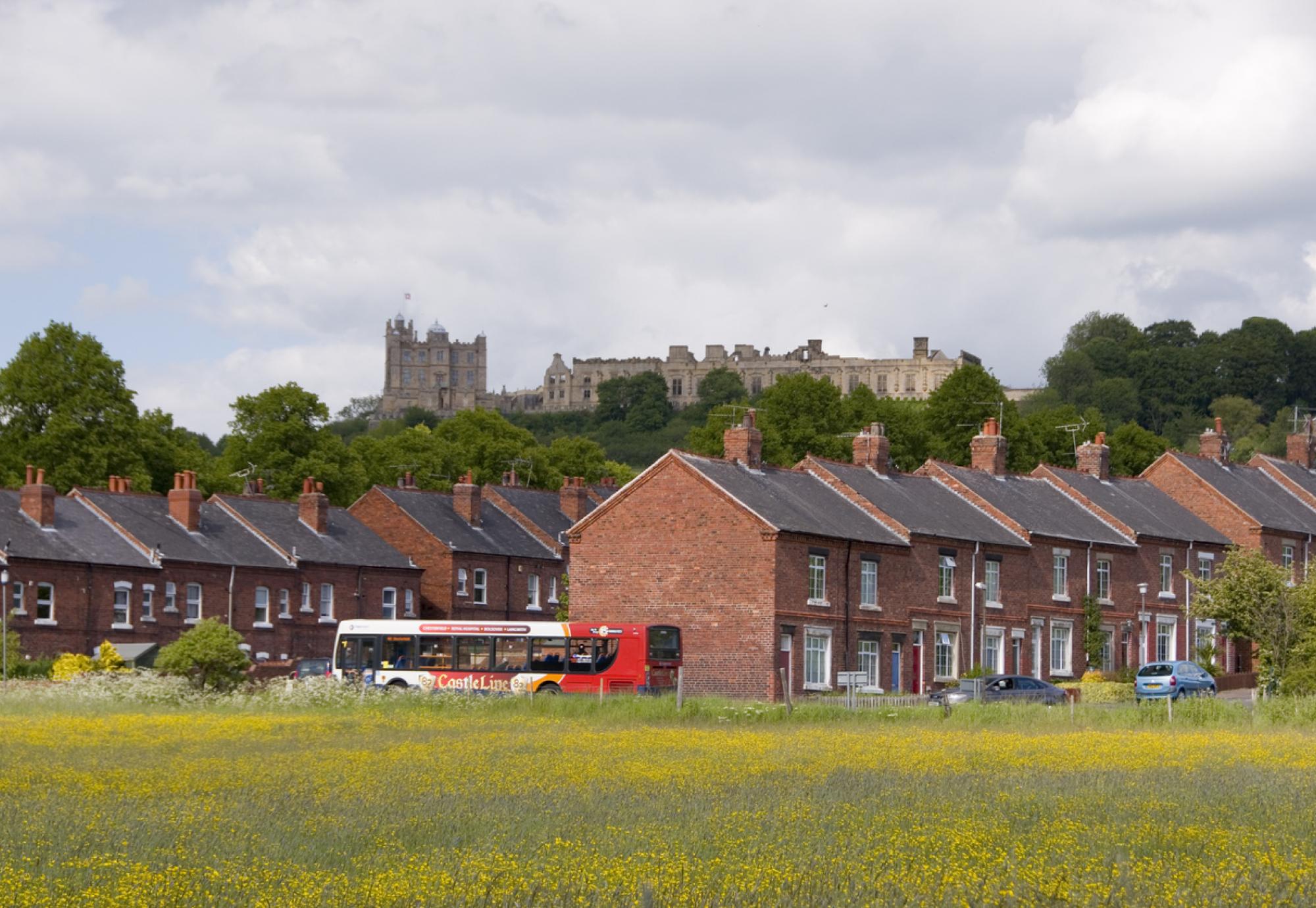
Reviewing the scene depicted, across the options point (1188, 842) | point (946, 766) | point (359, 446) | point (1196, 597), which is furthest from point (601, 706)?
point (359, 446)

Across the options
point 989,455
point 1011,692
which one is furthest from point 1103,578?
point 1011,692

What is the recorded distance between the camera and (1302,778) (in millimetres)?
27297

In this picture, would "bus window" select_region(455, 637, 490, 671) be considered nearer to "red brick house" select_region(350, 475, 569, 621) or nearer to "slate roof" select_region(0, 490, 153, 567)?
"slate roof" select_region(0, 490, 153, 567)

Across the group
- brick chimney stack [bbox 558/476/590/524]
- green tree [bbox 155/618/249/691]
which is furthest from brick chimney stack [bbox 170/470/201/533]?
green tree [bbox 155/618/249/691]

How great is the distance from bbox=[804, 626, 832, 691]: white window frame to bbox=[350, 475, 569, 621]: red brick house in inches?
1101

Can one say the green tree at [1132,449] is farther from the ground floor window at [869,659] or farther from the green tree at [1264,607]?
the ground floor window at [869,659]

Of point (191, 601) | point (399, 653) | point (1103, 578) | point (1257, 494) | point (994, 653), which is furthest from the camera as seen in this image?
point (1257, 494)

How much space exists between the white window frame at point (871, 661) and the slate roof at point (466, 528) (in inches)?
1088

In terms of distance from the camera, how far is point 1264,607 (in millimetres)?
61219

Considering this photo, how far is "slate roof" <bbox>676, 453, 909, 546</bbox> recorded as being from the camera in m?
59.0

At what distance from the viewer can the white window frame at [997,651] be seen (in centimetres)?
6544

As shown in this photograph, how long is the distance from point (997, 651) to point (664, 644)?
49.3 ft

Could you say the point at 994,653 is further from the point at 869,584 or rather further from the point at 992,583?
the point at 869,584

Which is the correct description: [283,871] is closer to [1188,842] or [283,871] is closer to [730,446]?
[1188,842]
